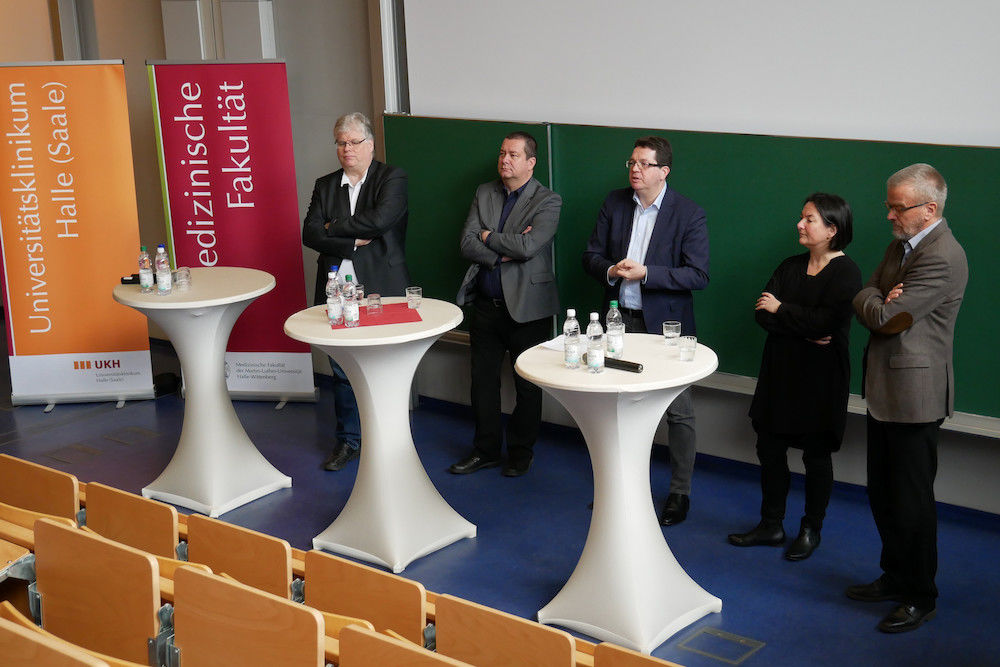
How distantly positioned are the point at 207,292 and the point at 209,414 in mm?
660

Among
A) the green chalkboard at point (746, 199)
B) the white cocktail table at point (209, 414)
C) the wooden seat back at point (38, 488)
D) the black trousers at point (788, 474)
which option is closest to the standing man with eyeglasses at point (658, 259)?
the green chalkboard at point (746, 199)

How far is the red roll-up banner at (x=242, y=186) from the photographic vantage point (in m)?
6.83

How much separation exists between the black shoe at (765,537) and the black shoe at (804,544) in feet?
0.30

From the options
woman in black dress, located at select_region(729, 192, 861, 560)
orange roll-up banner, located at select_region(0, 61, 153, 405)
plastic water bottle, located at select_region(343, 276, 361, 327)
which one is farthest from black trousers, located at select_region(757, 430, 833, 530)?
orange roll-up banner, located at select_region(0, 61, 153, 405)

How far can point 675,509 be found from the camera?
5.04m

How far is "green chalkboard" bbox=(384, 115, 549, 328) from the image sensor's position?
20.2ft

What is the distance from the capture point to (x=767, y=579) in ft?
14.6

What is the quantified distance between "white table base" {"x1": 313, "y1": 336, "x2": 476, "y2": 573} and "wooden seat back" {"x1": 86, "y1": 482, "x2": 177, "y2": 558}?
122cm

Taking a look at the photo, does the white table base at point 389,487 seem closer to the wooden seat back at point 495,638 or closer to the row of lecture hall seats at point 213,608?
the row of lecture hall seats at point 213,608

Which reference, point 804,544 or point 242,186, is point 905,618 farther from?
point 242,186

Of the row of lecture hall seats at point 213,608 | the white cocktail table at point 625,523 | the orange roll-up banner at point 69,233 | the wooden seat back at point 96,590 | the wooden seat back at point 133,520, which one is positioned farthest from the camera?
the orange roll-up banner at point 69,233

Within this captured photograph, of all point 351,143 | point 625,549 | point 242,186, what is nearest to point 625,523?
point 625,549

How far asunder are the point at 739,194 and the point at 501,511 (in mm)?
1961

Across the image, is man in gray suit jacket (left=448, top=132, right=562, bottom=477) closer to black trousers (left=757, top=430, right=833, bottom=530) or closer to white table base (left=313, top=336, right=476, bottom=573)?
white table base (left=313, top=336, right=476, bottom=573)
